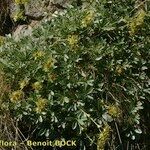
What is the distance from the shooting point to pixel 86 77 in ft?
10.4

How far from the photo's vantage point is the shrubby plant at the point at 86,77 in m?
3.10

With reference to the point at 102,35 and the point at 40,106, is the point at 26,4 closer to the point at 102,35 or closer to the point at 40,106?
the point at 102,35

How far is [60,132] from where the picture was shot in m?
3.18

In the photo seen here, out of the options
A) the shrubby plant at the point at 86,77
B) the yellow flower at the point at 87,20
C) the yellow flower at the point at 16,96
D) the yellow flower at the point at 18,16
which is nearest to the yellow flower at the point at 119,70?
the shrubby plant at the point at 86,77

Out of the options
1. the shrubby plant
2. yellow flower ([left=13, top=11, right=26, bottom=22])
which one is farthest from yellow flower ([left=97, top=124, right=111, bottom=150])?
yellow flower ([left=13, top=11, right=26, bottom=22])

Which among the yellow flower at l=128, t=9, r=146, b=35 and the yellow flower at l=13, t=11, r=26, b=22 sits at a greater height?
the yellow flower at l=13, t=11, r=26, b=22

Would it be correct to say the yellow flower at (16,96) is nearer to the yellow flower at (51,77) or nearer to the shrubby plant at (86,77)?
the shrubby plant at (86,77)

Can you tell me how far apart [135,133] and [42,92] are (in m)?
0.74

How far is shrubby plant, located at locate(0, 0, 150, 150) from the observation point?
310 centimetres

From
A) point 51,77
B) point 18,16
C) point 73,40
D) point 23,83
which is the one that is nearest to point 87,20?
point 73,40

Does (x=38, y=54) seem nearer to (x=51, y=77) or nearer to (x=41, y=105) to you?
(x=51, y=77)

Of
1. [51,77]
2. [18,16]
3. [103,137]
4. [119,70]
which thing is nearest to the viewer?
[103,137]

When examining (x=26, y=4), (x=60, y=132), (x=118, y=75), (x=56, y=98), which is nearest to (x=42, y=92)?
(x=56, y=98)

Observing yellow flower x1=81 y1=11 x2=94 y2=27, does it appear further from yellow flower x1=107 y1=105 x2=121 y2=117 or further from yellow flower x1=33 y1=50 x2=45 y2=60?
yellow flower x1=107 y1=105 x2=121 y2=117
